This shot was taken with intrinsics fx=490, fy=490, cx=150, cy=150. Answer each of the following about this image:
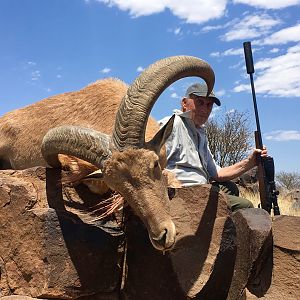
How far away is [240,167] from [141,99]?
263 cm

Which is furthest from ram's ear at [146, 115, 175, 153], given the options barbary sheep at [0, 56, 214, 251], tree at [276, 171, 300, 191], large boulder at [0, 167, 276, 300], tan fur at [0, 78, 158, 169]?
tree at [276, 171, 300, 191]

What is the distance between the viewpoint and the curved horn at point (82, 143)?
464 cm

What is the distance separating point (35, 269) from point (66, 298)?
0.38m

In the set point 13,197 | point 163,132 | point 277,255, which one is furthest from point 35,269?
point 277,255

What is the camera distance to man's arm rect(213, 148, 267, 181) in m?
6.57

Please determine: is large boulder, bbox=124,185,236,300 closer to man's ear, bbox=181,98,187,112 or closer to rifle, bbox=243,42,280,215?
rifle, bbox=243,42,280,215

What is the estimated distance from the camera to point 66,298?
4.32m

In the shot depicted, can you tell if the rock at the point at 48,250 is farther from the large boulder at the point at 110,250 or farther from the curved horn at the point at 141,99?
the curved horn at the point at 141,99

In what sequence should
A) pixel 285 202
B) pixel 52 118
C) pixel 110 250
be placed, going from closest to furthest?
pixel 110 250
pixel 52 118
pixel 285 202

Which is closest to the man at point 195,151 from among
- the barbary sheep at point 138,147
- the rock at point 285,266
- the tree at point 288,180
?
the barbary sheep at point 138,147

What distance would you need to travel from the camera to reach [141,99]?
4.69 metres

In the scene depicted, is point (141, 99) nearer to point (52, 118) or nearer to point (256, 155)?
point (256, 155)

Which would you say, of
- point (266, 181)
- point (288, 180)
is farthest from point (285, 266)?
point (288, 180)

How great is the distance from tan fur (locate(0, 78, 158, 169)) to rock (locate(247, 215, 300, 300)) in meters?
2.15
